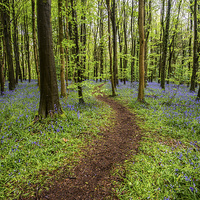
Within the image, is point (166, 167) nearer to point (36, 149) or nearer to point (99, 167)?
point (99, 167)

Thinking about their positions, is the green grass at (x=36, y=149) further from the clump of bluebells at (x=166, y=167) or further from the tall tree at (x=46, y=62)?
the clump of bluebells at (x=166, y=167)

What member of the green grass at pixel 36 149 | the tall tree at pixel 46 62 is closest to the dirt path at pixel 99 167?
the green grass at pixel 36 149

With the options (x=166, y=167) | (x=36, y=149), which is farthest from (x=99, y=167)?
(x=36, y=149)

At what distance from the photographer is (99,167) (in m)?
3.59

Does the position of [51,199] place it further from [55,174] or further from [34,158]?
[34,158]

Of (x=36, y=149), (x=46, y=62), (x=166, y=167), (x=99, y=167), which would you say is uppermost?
(x=46, y=62)

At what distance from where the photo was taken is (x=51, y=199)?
2576mm

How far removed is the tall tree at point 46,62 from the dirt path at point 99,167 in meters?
2.73

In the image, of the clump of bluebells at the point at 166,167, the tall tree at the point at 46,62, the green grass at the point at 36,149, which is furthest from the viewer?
the tall tree at the point at 46,62

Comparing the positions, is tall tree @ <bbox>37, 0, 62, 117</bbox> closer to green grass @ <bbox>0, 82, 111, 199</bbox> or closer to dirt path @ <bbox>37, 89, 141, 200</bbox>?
green grass @ <bbox>0, 82, 111, 199</bbox>

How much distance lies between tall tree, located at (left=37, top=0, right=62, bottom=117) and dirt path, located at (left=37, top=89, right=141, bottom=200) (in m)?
2.73

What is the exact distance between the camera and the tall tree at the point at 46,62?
16.6 feet

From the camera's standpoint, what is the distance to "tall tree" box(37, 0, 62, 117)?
16.6 ft

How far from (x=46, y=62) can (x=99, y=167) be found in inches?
189
